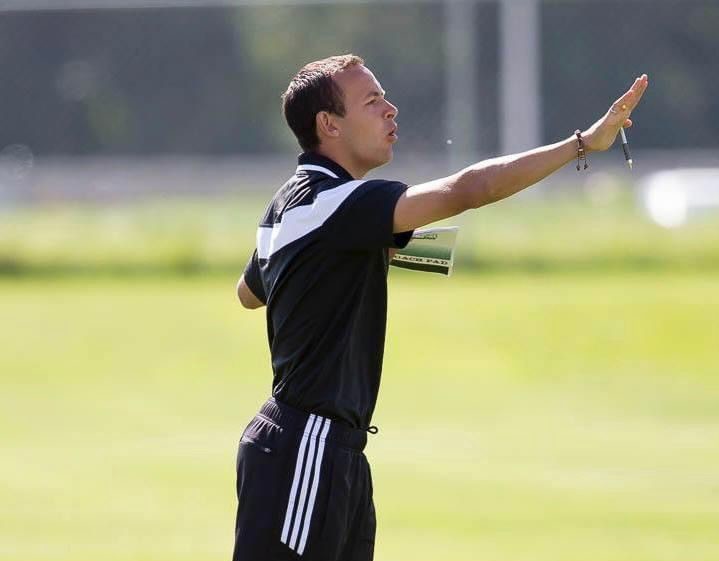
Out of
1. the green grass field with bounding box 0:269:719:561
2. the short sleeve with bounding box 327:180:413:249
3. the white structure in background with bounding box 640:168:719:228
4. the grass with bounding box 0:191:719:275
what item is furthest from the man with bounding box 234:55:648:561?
the white structure in background with bounding box 640:168:719:228

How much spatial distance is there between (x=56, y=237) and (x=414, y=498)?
9.46 meters

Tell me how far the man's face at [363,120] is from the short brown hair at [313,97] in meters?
0.02

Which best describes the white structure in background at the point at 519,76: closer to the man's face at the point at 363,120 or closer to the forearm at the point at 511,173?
the man's face at the point at 363,120

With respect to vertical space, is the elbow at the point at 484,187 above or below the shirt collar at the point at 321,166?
below

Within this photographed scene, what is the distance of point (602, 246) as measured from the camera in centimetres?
1619

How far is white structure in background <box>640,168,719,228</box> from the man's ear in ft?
47.9

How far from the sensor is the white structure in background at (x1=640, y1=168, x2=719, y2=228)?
1888 cm

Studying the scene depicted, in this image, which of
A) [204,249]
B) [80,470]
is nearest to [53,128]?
[204,249]

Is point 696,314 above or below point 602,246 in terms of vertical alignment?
below

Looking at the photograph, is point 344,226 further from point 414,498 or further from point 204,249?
point 204,249

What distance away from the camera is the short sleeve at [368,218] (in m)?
4.04

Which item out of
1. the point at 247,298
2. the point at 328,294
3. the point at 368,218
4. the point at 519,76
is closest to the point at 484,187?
the point at 368,218

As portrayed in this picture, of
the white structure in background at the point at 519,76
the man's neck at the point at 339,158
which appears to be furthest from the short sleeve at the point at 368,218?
the white structure in background at the point at 519,76

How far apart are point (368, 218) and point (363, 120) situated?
0.40m
